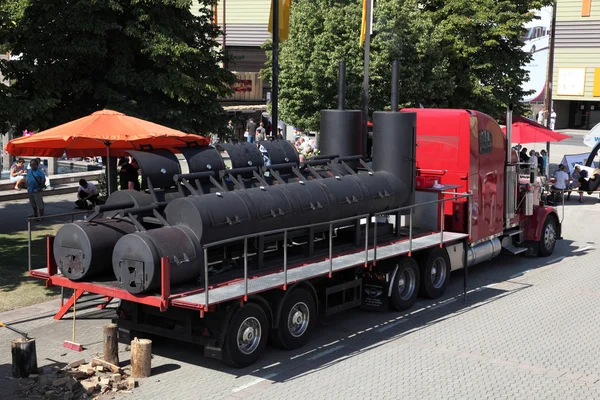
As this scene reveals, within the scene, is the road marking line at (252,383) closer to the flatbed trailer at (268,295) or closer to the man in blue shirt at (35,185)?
the flatbed trailer at (268,295)

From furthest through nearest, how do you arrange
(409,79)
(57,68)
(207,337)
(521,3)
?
1. (521,3)
2. (409,79)
3. (57,68)
4. (207,337)

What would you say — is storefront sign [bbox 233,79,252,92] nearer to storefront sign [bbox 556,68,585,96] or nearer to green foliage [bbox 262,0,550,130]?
green foliage [bbox 262,0,550,130]

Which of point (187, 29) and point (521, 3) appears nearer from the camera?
point (187, 29)

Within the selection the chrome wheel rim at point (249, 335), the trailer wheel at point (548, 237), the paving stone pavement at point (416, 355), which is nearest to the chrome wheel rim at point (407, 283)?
the paving stone pavement at point (416, 355)

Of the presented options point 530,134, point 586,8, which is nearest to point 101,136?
point 530,134

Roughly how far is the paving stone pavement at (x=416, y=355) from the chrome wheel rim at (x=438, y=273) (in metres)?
0.36

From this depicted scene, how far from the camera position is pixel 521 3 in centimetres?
3002

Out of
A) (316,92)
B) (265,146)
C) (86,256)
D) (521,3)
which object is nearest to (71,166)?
(316,92)

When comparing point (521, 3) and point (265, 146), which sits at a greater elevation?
point (521, 3)

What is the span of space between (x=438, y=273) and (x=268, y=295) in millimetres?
4888

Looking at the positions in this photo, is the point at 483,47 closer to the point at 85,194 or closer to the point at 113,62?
the point at 113,62

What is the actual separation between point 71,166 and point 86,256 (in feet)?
73.2

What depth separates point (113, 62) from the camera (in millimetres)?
19625

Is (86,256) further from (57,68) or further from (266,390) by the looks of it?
(57,68)
